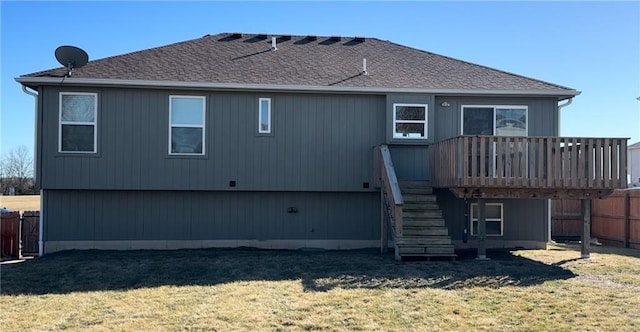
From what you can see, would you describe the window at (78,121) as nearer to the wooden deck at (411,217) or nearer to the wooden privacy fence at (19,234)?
the wooden privacy fence at (19,234)

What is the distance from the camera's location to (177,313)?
627 centimetres

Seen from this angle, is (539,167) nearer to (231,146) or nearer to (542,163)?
(542,163)

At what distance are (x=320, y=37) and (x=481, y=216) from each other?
7.29 metres

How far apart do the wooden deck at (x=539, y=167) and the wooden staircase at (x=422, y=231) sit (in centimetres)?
71

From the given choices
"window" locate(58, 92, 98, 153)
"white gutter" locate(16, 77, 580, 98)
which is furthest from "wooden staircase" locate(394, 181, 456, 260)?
"window" locate(58, 92, 98, 153)

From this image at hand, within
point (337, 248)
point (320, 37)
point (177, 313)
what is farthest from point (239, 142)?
point (177, 313)

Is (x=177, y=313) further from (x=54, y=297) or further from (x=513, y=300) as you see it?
(x=513, y=300)

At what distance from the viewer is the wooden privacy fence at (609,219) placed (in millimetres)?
13859

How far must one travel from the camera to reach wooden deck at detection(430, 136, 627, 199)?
389 inches

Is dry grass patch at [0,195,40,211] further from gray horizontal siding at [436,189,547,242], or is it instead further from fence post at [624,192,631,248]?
fence post at [624,192,631,248]

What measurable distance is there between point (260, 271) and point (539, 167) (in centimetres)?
543

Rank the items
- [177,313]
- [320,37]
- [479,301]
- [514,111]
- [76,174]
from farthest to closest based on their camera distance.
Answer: [320,37]
[514,111]
[76,174]
[479,301]
[177,313]

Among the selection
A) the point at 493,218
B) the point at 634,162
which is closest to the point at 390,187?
the point at 493,218

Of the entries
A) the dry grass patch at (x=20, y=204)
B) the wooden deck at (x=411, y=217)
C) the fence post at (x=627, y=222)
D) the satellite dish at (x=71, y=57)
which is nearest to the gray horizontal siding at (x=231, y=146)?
the satellite dish at (x=71, y=57)
